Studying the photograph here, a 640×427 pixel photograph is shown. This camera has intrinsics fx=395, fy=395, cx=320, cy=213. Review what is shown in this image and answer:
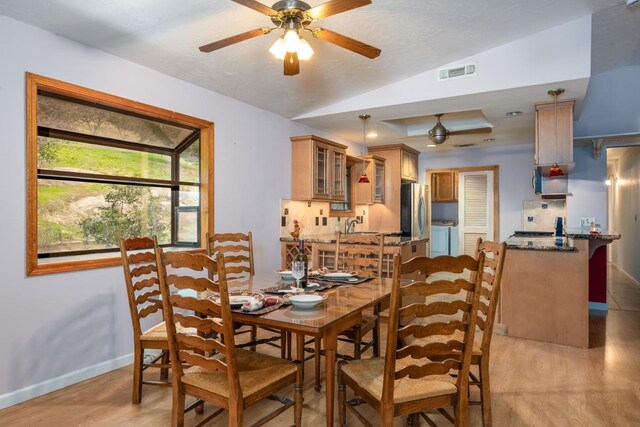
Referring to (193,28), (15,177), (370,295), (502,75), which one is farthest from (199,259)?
(502,75)

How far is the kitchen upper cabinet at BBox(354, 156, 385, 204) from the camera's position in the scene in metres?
6.09

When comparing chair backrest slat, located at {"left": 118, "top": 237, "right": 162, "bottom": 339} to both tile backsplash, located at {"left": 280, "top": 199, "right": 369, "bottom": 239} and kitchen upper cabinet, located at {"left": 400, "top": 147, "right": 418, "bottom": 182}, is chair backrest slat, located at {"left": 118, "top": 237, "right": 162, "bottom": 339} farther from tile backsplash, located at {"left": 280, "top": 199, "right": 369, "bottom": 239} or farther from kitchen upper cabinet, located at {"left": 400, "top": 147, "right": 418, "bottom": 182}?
kitchen upper cabinet, located at {"left": 400, "top": 147, "right": 418, "bottom": 182}

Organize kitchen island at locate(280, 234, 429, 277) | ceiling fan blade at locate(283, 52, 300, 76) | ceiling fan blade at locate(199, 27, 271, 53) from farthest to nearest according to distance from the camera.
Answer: kitchen island at locate(280, 234, 429, 277), ceiling fan blade at locate(283, 52, 300, 76), ceiling fan blade at locate(199, 27, 271, 53)

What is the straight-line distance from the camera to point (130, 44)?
9.12 feet

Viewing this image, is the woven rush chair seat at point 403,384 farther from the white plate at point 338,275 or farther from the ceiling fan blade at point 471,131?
the ceiling fan blade at point 471,131

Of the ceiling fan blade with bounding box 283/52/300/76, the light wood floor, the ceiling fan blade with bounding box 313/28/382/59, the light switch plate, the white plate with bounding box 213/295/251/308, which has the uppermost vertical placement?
the ceiling fan blade with bounding box 313/28/382/59

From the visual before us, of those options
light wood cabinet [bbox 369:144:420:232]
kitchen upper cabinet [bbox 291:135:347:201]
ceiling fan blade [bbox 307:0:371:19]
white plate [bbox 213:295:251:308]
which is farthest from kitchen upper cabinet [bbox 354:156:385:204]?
white plate [bbox 213:295:251:308]

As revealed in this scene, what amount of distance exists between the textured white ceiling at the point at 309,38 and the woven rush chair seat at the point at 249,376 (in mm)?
2103

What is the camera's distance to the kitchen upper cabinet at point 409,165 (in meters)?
6.39

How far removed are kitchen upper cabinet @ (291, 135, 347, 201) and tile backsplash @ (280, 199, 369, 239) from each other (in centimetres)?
19

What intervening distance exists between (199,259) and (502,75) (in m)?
3.12

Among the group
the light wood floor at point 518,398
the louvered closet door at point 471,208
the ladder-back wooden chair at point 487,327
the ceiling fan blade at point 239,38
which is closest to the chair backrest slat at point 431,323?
the ladder-back wooden chair at point 487,327

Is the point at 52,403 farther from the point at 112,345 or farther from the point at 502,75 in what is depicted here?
the point at 502,75

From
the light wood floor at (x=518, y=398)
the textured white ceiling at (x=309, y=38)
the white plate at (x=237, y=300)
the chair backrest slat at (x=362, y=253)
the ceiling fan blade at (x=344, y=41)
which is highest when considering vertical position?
the textured white ceiling at (x=309, y=38)
